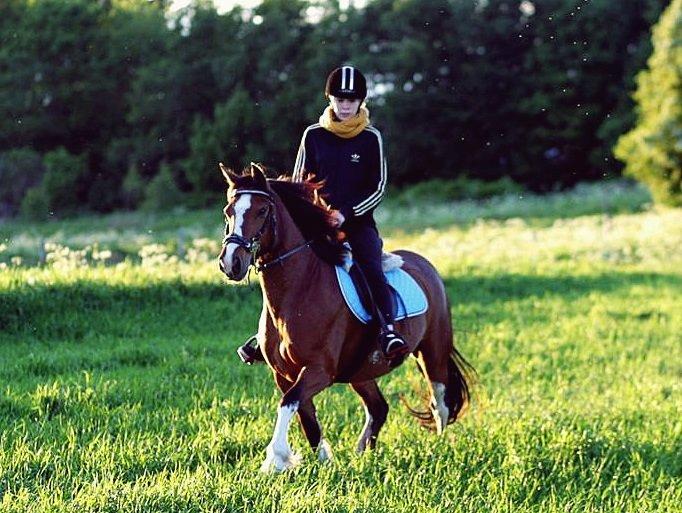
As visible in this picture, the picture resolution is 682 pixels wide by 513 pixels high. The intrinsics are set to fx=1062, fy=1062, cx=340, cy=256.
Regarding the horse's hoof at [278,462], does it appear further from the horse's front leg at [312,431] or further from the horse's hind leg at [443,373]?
the horse's hind leg at [443,373]

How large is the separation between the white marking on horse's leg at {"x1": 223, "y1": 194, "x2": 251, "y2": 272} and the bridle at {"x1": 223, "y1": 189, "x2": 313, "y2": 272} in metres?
0.04

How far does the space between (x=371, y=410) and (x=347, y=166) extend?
1.97m

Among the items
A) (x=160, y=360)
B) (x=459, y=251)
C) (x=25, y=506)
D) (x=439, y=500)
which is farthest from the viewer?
(x=459, y=251)

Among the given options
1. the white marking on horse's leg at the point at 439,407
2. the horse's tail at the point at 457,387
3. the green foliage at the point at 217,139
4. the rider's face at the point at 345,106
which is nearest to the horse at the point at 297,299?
the rider's face at the point at 345,106

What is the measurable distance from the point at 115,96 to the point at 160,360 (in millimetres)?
52331

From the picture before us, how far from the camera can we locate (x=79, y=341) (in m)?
12.3

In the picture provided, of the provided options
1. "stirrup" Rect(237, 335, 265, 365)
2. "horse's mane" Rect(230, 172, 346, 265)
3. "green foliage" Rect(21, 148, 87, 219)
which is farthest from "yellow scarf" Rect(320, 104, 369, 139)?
"green foliage" Rect(21, 148, 87, 219)

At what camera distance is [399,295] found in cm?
823

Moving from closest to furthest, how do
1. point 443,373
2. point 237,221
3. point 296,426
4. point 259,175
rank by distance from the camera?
point 237,221 → point 259,175 → point 296,426 → point 443,373

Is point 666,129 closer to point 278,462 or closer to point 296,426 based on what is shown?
point 296,426

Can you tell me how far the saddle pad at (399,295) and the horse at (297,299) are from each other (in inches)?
2.3

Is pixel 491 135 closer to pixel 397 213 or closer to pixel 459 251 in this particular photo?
pixel 397 213

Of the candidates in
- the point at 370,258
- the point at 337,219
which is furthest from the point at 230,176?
the point at 370,258

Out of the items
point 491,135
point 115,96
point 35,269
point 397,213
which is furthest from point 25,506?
point 491,135
